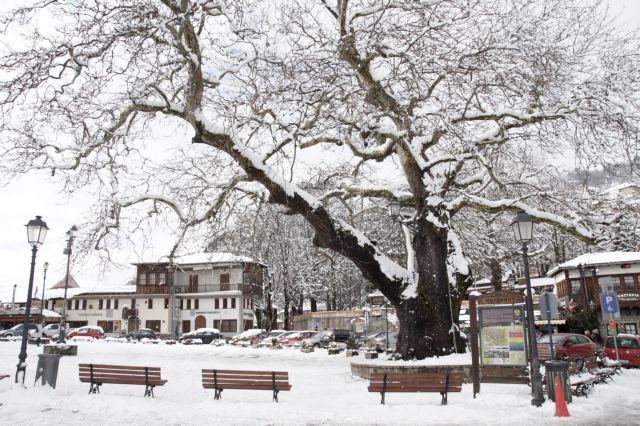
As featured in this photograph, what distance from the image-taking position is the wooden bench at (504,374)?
42.6 ft

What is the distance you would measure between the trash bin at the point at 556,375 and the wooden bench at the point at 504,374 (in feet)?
3.72

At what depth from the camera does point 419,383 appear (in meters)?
11.4

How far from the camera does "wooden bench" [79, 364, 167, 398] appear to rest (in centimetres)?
1245

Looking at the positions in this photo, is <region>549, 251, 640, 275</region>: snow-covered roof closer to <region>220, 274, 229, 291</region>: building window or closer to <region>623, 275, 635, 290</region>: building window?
<region>623, 275, 635, 290</region>: building window

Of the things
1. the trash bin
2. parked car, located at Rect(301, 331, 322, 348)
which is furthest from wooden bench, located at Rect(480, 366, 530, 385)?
parked car, located at Rect(301, 331, 322, 348)

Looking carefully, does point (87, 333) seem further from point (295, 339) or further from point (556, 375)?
point (556, 375)

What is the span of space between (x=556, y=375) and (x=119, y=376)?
1025 centimetres

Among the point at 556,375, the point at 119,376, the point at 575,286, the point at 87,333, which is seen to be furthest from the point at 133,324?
the point at 556,375

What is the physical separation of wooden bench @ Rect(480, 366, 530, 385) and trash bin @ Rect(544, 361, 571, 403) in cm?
113

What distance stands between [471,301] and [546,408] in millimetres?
3308

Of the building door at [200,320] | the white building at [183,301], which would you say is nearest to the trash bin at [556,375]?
the white building at [183,301]

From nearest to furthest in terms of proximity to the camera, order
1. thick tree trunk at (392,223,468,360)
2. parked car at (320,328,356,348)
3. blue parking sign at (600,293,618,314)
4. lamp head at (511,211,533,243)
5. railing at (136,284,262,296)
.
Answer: lamp head at (511,211,533,243) < thick tree trunk at (392,223,468,360) < blue parking sign at (600,293,618,314) < parked car at (320,328,356,348) < railing at (136,284,262,296)

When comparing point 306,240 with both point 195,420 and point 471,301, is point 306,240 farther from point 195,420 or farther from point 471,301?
point 195,420

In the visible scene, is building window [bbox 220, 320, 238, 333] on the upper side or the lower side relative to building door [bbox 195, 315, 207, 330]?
lower
